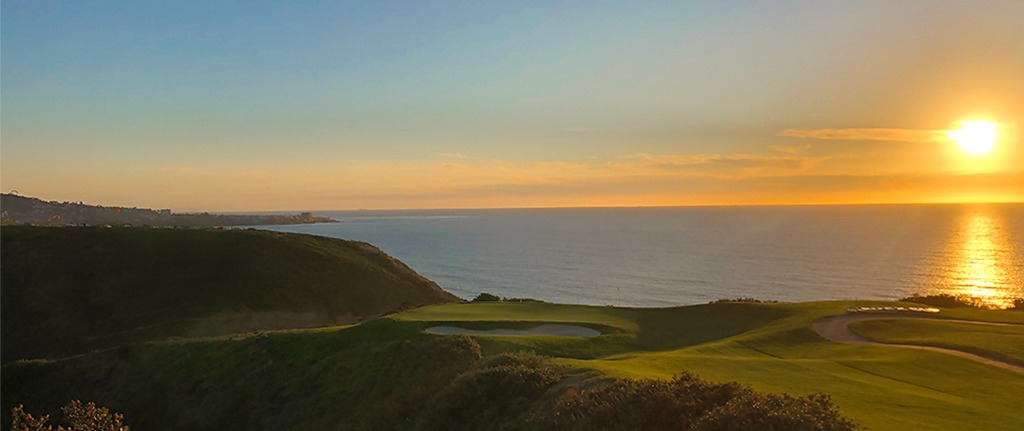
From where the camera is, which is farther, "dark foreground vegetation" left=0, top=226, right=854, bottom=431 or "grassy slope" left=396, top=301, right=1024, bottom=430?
"grassy slope" left=396, top=301, right=1024, bottom=430

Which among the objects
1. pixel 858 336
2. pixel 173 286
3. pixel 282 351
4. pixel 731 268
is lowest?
pixel 731 268

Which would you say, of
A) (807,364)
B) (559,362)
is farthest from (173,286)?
(807,364)

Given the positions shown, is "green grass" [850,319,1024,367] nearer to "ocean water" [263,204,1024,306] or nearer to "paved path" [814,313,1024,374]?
"paved path" [814,313,1024,374]

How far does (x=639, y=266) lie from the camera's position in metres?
125

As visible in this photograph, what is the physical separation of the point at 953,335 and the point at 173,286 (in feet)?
197

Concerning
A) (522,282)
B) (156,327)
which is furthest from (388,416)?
(522,282)

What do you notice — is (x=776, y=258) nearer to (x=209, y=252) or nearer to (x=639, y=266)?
(x=639, y=266)

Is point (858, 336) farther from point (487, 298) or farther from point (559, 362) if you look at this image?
point (487, 298)

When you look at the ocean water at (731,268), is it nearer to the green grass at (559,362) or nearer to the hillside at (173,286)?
the hillside at (173,286)

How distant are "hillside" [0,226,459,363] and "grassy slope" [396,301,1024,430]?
26981mm

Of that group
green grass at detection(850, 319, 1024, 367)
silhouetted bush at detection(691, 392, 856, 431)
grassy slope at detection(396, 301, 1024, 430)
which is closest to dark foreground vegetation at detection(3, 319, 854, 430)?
silhouetted bush at detection(691, 392, 856, 431)

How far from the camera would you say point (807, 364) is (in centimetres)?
1822

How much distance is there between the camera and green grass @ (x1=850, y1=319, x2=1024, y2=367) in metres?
20.3

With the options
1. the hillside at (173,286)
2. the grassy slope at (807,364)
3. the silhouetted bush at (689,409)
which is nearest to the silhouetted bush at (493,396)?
the grassy slope at (807,364)
